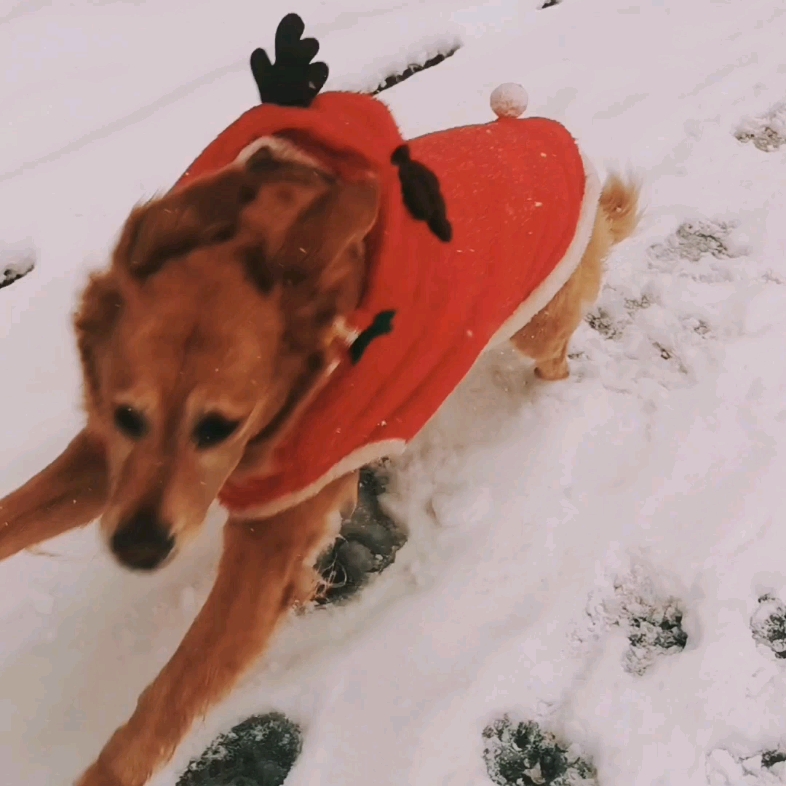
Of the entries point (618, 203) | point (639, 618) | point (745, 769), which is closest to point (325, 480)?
point (639, 618)

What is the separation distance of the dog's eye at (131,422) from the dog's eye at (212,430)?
0.20ft

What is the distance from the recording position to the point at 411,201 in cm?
116

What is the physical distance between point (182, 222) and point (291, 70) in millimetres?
382

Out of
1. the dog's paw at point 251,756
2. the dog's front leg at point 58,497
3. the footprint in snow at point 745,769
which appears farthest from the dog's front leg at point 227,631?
the footprint in snow at point 745,769

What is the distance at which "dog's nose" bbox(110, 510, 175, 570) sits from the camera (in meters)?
0.97

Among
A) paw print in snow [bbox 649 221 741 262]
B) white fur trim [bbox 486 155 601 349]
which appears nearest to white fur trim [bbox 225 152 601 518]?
white fur trim [bbox 486 155 601 349]

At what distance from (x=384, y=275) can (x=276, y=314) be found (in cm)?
20

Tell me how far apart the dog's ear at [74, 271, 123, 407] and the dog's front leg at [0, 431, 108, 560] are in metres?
0.29

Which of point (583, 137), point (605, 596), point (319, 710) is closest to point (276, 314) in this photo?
point (319, 710)

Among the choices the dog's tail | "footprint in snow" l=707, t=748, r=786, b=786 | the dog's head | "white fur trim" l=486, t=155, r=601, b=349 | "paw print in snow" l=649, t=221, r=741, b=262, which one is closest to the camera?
the dog's head

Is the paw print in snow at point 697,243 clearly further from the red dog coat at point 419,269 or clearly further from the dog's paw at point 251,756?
the dog's paw at point 251,756

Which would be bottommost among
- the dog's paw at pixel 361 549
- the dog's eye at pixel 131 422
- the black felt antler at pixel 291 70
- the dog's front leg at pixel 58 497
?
the dog's paw at pixel 361 549

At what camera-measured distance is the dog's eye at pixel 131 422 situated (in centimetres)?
95

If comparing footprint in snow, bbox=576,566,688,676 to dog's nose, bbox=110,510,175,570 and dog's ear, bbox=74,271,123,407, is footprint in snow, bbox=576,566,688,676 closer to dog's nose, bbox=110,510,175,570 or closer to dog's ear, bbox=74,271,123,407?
dog's nose, bbox=110,510,175,570
